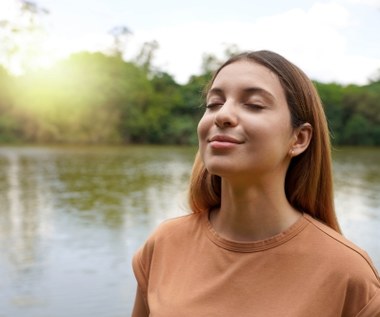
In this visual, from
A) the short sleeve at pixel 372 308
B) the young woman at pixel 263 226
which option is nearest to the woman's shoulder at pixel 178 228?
the young woman at pixel 263 226

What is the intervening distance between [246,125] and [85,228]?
7381 millimetres

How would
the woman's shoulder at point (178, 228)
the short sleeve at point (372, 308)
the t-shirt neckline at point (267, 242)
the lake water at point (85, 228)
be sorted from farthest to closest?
the lake water at point (85, 228) < the woman's shoulder at point (178, 228) < the t-shirt neckline at point (267, 242) < the short sleeve at point (372, 308)

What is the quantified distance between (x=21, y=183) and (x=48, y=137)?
26474mm

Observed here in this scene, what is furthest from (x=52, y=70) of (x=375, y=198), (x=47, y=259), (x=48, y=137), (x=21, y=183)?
(x=47, y=259)

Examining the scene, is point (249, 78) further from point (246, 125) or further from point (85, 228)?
point (85, 228)

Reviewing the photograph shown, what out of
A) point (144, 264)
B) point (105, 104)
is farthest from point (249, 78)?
point (105, 104)

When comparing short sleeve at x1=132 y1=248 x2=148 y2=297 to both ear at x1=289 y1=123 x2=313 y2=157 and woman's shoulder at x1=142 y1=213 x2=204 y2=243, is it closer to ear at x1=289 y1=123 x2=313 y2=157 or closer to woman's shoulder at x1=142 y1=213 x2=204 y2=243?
woman's shoulder at x1=142 y1=213 x2=204 y2=243

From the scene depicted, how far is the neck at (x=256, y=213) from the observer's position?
126 centimetres

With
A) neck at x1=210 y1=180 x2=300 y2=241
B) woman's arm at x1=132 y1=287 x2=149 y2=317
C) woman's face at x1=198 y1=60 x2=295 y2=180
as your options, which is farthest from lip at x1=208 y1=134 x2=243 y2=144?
woman's arm at x1=132 y1=287 x2=149 y2=317

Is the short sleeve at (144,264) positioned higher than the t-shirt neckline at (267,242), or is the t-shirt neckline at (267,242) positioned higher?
the t-shirt neckline at (267,242)

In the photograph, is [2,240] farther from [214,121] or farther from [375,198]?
[375,198]

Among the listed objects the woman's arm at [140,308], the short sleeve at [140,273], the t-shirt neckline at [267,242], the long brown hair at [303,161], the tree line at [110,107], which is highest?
the long brown hair at [303,161]

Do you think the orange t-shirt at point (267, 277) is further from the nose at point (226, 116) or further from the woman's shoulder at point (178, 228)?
the nose at point (226, 116)

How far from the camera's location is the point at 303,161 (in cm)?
134
